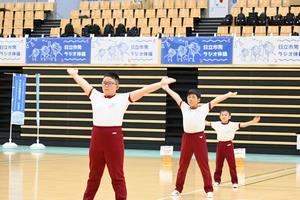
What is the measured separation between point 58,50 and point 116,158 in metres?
21.4

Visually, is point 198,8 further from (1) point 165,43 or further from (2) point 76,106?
(2) point 76,106

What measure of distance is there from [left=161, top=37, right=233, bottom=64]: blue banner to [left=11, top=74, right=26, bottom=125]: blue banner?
20.1ft

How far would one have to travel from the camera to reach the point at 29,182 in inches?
553

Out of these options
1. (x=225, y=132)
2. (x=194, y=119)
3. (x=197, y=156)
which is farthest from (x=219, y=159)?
(x=194, y=119)

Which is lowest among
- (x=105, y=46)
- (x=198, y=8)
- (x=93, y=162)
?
Answer: (x=93, y=162)

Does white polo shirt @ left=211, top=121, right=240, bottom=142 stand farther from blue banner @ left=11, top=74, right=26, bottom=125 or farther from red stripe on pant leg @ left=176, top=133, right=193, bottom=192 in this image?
blue banner @ left=11, top=74, right=26, bottom=125

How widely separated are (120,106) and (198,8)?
79.6 feet

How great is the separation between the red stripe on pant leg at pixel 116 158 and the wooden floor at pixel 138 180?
290cm

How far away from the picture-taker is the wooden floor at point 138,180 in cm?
1241

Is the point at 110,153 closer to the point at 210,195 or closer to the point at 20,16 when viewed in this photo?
the point at 210,195

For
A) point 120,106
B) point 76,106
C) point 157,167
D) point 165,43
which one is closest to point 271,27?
point 165,43

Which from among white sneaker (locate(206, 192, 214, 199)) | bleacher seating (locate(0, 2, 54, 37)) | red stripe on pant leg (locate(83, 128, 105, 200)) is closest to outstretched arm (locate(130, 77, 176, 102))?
red stripe on pant leg (locate(83, 128, 105, 200))

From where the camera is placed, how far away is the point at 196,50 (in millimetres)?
27953

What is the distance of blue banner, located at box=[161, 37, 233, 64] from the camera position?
27.5m
